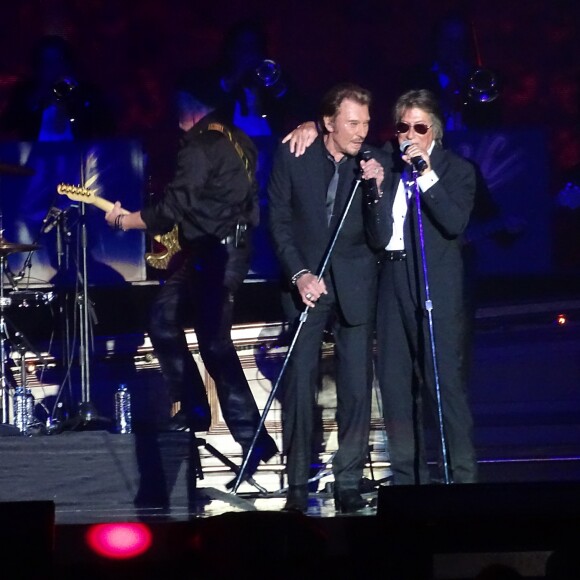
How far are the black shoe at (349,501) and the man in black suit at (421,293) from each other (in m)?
0.33

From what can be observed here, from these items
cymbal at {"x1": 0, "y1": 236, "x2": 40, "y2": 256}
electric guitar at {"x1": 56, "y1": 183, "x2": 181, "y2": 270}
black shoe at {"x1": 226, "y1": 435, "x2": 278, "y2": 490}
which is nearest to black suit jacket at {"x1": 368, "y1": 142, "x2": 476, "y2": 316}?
black shoe at {"x1": 226, "y1": 435, "x2": 278, "y2": 490}

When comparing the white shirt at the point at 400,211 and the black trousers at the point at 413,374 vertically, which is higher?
the white shirt at the point at 400,211

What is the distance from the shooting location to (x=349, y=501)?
4852 mm

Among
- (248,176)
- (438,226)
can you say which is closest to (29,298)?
(248,176)

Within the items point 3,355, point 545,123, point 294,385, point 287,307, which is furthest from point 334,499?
point 545,123

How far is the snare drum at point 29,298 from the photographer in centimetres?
621

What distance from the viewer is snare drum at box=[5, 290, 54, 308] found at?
621 cm

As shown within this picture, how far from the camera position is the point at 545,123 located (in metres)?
6.25

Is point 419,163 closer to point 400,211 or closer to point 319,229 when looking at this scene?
point 400,211

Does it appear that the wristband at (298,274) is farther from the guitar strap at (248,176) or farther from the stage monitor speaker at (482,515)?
the stage monitor speaker at (482,515)

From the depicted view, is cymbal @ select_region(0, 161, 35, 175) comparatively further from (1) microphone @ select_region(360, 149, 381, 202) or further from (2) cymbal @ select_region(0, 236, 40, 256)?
(1) microphone @ select_region(360, 149, 381, 202)

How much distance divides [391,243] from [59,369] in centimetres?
237

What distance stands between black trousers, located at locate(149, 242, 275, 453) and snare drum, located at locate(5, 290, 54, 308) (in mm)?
643

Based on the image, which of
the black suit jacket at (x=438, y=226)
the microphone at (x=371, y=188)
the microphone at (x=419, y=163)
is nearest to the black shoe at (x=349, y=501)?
the black suit jacket at (x=438, y=226)
